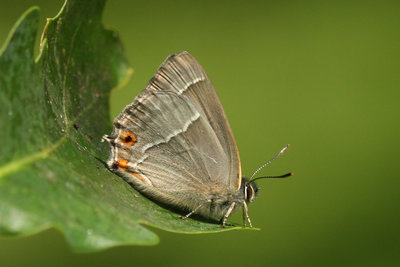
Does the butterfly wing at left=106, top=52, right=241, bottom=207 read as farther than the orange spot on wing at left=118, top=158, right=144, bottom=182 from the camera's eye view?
Yes

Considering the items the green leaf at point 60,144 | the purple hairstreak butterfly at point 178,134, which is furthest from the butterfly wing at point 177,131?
the green leaf at point 60,144

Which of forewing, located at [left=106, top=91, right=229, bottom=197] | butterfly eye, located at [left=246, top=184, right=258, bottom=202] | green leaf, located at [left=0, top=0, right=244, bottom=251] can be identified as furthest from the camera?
butterfly eye, located at [left=246, top=184, right=258, bottom=202]

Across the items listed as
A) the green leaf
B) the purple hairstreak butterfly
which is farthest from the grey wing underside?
the green leaf

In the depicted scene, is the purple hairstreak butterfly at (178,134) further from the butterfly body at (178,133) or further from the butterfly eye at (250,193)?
the butterfly eye at (250,193)

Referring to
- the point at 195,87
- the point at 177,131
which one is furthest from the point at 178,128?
the point at 195,87

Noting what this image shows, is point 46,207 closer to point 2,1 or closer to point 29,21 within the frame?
point 29,21

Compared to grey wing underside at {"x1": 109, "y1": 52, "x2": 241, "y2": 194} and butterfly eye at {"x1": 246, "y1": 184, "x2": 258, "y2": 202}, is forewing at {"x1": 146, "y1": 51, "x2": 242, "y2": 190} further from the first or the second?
butterfly eye at {"x1": 246, "y1": 184, "x2": 258, "y2": 202}

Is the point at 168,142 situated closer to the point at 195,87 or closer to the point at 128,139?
the point at 128,139
